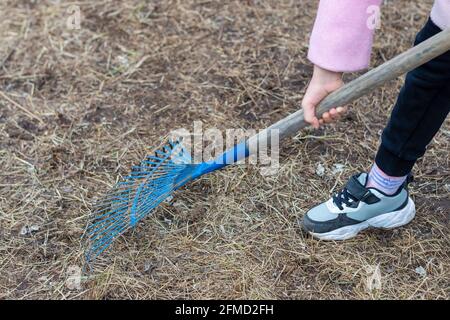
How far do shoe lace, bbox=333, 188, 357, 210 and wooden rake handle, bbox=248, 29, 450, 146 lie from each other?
0.36m

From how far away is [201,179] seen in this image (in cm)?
237

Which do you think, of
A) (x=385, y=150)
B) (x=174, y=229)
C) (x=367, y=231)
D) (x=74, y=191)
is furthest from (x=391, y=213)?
(x=74, y=191)

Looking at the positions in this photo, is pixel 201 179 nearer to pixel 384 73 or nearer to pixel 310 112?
pixel 310 112

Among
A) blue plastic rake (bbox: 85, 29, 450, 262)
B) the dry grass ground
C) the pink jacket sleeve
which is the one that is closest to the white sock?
the dry grass ground

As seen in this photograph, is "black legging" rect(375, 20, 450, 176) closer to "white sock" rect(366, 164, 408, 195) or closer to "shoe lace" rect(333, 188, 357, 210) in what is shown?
"white sock" rect(366, 164, 408, 195)

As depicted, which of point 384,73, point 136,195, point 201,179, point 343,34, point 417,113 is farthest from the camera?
point 201,179

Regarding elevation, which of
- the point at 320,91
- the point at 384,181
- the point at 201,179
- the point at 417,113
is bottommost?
the point at 201,179

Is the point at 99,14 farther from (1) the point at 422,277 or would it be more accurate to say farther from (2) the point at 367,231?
(1) the point at 422,277

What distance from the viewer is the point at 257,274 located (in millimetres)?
2047

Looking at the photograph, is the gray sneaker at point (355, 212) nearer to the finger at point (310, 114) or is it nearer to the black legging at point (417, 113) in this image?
the black legging at point (417, 113)

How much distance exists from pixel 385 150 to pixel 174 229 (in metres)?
0.75

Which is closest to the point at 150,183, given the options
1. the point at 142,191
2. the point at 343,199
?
the point at 142,191

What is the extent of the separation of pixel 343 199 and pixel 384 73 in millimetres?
562

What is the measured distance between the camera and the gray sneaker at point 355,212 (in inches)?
82.7
